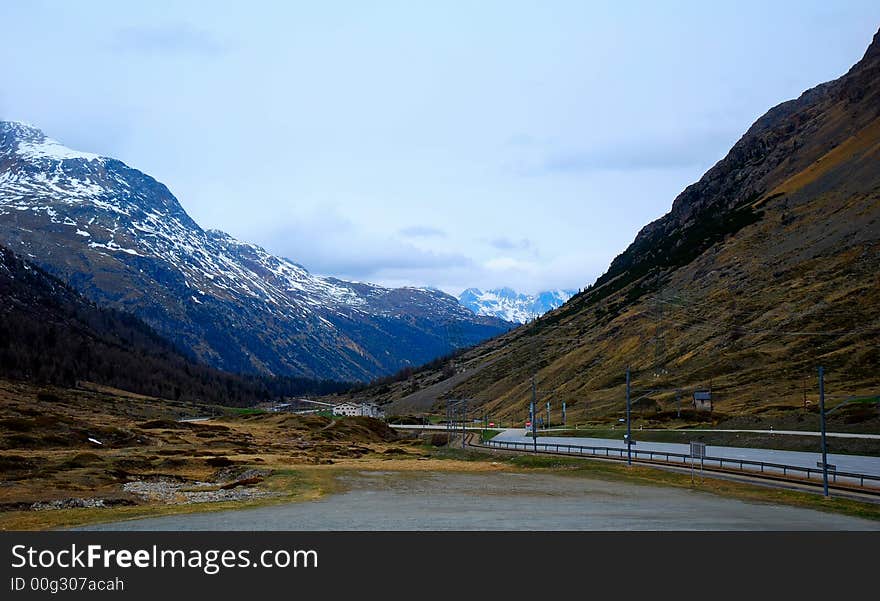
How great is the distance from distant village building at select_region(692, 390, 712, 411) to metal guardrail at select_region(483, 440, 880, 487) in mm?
39092

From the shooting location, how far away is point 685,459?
275 feet

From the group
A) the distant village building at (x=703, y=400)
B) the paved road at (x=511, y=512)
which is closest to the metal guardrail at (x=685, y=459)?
the paved road at (x=511, y=512)

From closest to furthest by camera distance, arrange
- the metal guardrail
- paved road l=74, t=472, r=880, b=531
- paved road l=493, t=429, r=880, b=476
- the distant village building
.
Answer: paved road l=74, t=472, r=880, b=531 → the metal guardrail → paved road l=493, t=429, r=880, b=476 → the distant village building

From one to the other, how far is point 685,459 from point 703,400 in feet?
193

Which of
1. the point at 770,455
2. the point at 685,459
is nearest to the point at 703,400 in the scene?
the point at 770,455

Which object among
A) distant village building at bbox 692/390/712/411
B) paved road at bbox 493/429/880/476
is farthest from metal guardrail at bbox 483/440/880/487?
distant village building at bbox 692/390/712/411

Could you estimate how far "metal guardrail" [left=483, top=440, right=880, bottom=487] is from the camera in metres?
62.6

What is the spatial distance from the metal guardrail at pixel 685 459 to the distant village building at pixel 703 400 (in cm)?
3909

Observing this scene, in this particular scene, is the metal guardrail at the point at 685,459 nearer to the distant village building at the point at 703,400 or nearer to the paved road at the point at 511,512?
the paved road at the point at 511,512

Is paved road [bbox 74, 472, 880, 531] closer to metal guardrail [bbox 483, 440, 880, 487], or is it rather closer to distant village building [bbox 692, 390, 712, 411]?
metal guardrail [bbox 483, 440, 880, 487]

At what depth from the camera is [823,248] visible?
188000mm

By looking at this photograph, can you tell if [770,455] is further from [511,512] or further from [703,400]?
[703,400]
